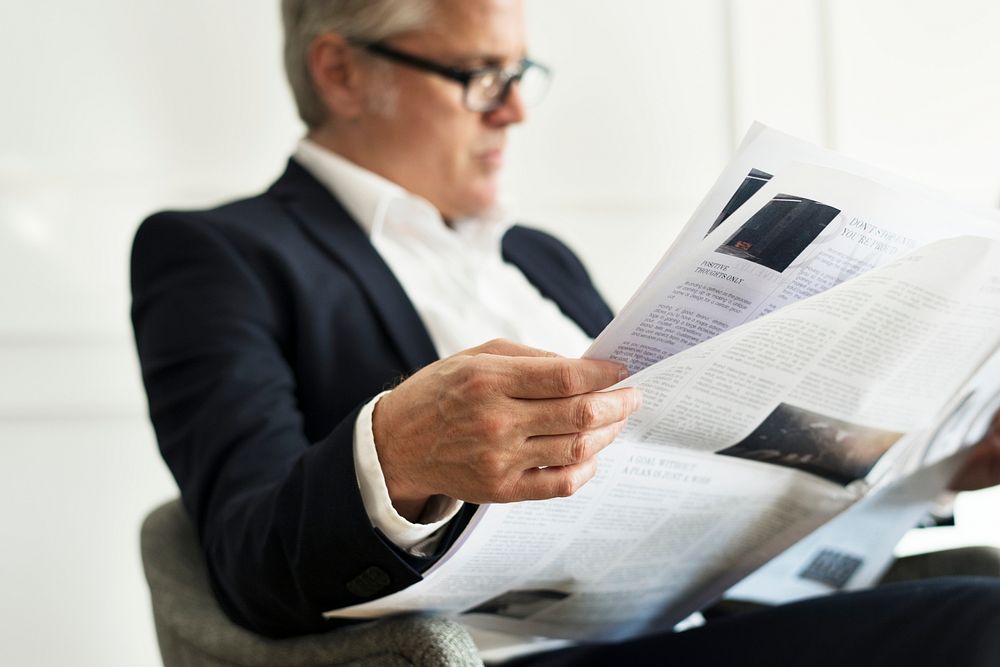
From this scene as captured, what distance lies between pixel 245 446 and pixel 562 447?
0.38 meters

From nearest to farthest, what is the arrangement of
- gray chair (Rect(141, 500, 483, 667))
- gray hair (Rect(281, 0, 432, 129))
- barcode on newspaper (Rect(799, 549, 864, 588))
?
gray chair (Rect(141, 500, 483, 667)) < barcode on newspaper (Rect(799, 549, 864, 588)) < gray hair (Rect(281, 0, 432, 129))

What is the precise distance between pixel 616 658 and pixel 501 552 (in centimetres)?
30

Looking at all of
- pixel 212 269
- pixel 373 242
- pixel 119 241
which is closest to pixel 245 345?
pixel 212 269

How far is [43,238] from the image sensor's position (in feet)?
5.79

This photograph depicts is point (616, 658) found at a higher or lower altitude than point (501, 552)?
lower

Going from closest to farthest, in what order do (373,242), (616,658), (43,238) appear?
(616,658), (373,242), (43,238)

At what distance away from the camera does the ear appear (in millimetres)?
1291

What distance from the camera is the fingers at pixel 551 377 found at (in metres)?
0.55

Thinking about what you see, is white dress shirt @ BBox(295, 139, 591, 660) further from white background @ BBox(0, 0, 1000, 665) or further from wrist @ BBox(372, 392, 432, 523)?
white background @ BBox(0, 0, 1000, 665)

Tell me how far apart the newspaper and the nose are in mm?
660

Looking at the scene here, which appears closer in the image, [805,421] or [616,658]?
[805,421]

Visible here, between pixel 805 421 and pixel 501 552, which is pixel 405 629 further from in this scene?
pixel 805 421

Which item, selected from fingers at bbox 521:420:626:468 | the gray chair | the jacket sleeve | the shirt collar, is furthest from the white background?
fingers at bbox 521:420:626:468

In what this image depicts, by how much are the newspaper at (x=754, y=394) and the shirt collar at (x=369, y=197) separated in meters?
0.53
